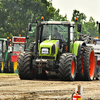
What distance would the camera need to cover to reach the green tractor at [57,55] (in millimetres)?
14102

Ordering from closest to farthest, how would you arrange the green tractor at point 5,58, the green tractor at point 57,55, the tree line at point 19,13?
the green tractor at point 57,55, the green tractor at point 5,58, the tree line at point 19,13

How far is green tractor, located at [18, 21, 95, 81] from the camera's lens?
46.3ft

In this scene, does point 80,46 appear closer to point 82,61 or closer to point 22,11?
point 82,61

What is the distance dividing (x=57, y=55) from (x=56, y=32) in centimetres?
107

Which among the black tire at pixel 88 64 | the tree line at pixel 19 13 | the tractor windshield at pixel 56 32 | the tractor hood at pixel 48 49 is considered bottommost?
the black tire at pixel 88 64

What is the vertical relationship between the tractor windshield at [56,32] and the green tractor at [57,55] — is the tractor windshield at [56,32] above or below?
above

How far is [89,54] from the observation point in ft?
50.2

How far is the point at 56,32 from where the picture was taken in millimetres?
15109

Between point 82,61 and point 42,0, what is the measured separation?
1524 inches

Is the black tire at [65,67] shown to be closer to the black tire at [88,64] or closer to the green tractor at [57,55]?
the green tractor at [57,55]

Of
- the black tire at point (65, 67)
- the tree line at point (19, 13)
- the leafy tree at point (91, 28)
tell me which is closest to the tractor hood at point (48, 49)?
the black tire at point (65, 67)

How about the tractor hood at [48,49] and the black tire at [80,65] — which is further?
the black tire at [80,65]

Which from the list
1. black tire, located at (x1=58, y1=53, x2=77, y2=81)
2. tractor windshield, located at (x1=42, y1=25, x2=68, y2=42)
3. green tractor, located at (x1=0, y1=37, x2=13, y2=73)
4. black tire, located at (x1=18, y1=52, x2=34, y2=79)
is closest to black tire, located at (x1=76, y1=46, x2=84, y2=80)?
tractor windshield, located at (x1=42, y1=25, x2=68, y2=42)

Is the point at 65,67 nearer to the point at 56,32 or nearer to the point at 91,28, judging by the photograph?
the point at 56,32
